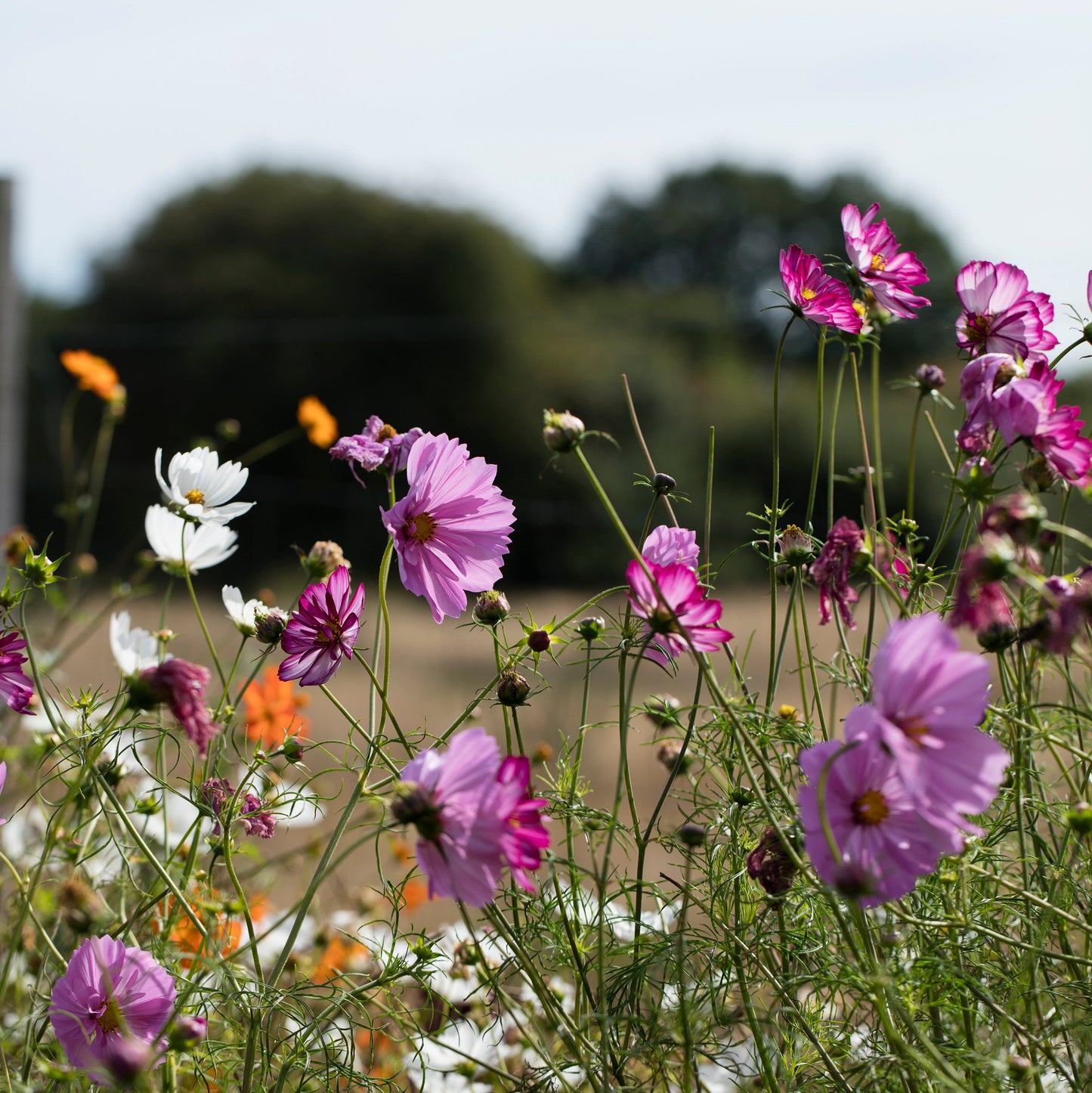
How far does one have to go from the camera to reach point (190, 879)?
0.59 meters

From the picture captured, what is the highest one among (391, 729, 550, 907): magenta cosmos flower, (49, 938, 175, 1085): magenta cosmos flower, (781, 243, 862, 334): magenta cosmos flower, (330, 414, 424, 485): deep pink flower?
(781, 243, 862, 334): magenta cosmos flower

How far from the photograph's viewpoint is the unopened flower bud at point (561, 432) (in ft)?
1.54

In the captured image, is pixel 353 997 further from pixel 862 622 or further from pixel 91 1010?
pixel 862 622

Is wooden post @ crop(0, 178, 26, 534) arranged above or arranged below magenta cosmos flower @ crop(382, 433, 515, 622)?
below

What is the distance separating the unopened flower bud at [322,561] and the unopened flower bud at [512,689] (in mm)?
98

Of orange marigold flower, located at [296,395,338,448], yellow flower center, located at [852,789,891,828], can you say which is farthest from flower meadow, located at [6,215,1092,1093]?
orange marigold flower, located at [296,395,338,448]

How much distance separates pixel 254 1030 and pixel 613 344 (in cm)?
898

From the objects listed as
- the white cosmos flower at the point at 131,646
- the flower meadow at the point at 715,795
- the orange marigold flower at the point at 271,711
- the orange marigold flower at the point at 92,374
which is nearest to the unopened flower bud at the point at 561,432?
the flower meadow at the point at 715,795

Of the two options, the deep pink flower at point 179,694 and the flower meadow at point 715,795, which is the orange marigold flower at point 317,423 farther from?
the deep pink flower at point 179,694

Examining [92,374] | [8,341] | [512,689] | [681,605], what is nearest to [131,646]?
[512,689]

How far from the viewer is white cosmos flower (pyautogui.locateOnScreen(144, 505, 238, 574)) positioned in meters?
0.67

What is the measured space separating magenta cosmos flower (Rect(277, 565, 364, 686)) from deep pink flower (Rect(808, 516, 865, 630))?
0.70ft

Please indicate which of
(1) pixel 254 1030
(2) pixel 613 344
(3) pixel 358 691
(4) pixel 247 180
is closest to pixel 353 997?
(1) pixel 254 1030

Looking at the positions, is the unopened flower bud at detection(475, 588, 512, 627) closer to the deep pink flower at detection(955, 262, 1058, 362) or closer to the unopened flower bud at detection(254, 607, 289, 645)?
the unopened flower bud at detection(254, 607, 289, 645)
